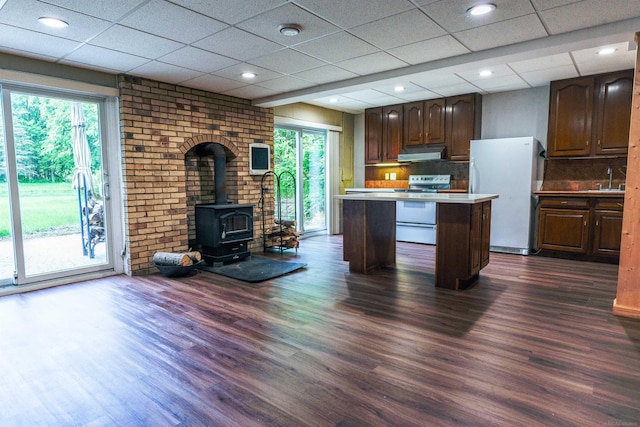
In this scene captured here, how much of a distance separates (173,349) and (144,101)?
3.08 meters

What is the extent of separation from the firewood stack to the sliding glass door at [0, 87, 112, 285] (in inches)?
83.9

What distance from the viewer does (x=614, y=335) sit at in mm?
2531

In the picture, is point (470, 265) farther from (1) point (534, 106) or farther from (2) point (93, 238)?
Result: (2) point (93, 238)

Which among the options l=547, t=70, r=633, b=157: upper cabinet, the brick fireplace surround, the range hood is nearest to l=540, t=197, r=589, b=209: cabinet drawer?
l=547, t=70, r=633, b=157: upper cabinet

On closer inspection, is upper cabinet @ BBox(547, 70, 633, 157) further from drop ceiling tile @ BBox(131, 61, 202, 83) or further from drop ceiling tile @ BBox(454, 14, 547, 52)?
drop ceiling tile @ BBox(131, 61, 202, 83)

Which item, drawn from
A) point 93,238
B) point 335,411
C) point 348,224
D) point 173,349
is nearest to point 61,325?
point 173,349

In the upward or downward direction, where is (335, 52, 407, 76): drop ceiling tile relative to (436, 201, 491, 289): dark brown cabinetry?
upward

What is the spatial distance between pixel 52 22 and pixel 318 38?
Result: 203cm

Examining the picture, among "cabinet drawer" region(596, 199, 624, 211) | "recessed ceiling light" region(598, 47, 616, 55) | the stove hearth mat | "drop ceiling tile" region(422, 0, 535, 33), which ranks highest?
"recessed ceiling light" region(598, 47, 616, 55)

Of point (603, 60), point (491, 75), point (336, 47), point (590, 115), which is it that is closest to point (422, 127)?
point (491, 75)

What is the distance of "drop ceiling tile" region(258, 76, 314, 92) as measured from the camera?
443cm

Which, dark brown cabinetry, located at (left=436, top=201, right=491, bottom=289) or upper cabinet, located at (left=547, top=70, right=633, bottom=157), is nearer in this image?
dark brown cabinetry, located at (left=436, top=201, right=491, bottom=289)

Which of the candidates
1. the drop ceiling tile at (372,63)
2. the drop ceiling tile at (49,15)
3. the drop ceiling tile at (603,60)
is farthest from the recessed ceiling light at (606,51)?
the drop ceiling tile at (49,15)

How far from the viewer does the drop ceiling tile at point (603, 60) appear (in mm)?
3854
